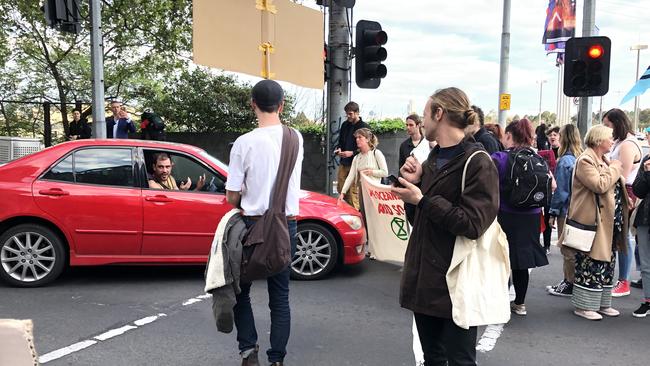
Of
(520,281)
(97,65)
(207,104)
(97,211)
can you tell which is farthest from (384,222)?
(207,104)

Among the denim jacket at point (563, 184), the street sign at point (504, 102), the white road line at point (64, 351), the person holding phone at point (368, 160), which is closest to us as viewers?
the white road line at point (64, 351)

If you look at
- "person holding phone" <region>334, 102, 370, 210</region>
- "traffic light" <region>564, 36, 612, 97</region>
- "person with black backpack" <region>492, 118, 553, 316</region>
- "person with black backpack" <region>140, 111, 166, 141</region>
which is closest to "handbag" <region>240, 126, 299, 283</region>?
"person with black backpack" <region>492, 118, 553, 316</region>

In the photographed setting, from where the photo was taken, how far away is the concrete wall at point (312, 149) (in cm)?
1401

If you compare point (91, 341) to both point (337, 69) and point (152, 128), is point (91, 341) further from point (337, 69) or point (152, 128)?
point (152, 128)

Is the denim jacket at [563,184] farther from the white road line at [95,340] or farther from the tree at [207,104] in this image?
the tree at [207,104]

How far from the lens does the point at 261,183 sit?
3322 millimetres

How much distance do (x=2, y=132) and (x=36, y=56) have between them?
263 centimetres

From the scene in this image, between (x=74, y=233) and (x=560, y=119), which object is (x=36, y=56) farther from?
(x=560, y=119)

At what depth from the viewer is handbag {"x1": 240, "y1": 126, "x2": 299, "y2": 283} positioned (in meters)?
3.31

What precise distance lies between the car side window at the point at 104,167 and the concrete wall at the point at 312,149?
7.98m

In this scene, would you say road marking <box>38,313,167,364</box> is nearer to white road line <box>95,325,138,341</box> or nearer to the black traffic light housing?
white road line <box>95,325,138,341</box>

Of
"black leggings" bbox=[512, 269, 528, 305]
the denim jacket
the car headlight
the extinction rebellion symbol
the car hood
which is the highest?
the denim jacket

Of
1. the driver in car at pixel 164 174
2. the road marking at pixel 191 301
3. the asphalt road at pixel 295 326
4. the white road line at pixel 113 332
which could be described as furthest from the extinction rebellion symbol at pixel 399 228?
the white road line at pixel 113 332

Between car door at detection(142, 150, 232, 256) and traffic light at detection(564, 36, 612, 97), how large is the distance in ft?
20.9
